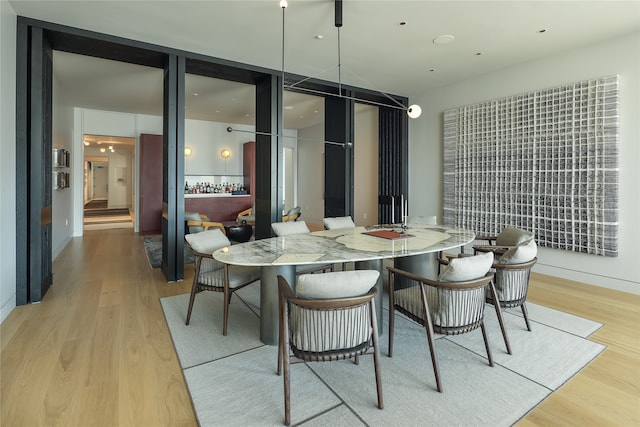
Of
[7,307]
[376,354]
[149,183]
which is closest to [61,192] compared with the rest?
[149,183]

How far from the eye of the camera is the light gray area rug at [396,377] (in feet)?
5.87

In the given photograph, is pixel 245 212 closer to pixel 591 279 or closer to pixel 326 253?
pixel 326 253

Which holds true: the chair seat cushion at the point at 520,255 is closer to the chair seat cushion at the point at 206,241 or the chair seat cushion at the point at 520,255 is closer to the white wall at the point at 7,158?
the chair seat cushion at the point at 206,241

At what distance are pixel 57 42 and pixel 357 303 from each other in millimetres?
4590

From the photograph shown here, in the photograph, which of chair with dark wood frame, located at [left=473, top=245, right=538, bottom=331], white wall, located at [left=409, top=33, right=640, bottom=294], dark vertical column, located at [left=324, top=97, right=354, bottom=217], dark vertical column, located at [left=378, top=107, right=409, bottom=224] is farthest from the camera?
dark vertical column, located at [left=378, top=107, right=409, bottom=224]

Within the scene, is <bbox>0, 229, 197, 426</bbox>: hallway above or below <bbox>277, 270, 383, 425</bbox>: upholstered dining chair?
below

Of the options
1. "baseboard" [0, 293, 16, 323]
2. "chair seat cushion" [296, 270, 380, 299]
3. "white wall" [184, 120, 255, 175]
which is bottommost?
"baseboard" [0, 293, 16, 323]

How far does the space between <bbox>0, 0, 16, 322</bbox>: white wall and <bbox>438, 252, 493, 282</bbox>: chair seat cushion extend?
3.72 metres

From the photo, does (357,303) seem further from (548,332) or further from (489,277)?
(548,332)

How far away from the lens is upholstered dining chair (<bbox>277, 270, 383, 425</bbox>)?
5.63 ft

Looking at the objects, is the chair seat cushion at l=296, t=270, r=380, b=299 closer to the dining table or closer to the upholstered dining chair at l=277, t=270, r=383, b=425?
the upholstered dining chair at l=277, t=270, r=383, b=425

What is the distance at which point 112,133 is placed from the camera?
8.00 m

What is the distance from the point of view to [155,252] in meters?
5.85

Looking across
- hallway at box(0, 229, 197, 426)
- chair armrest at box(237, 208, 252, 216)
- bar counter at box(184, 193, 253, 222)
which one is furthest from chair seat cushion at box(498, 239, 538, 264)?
bar counter at box(184, 193, 253, 222)
